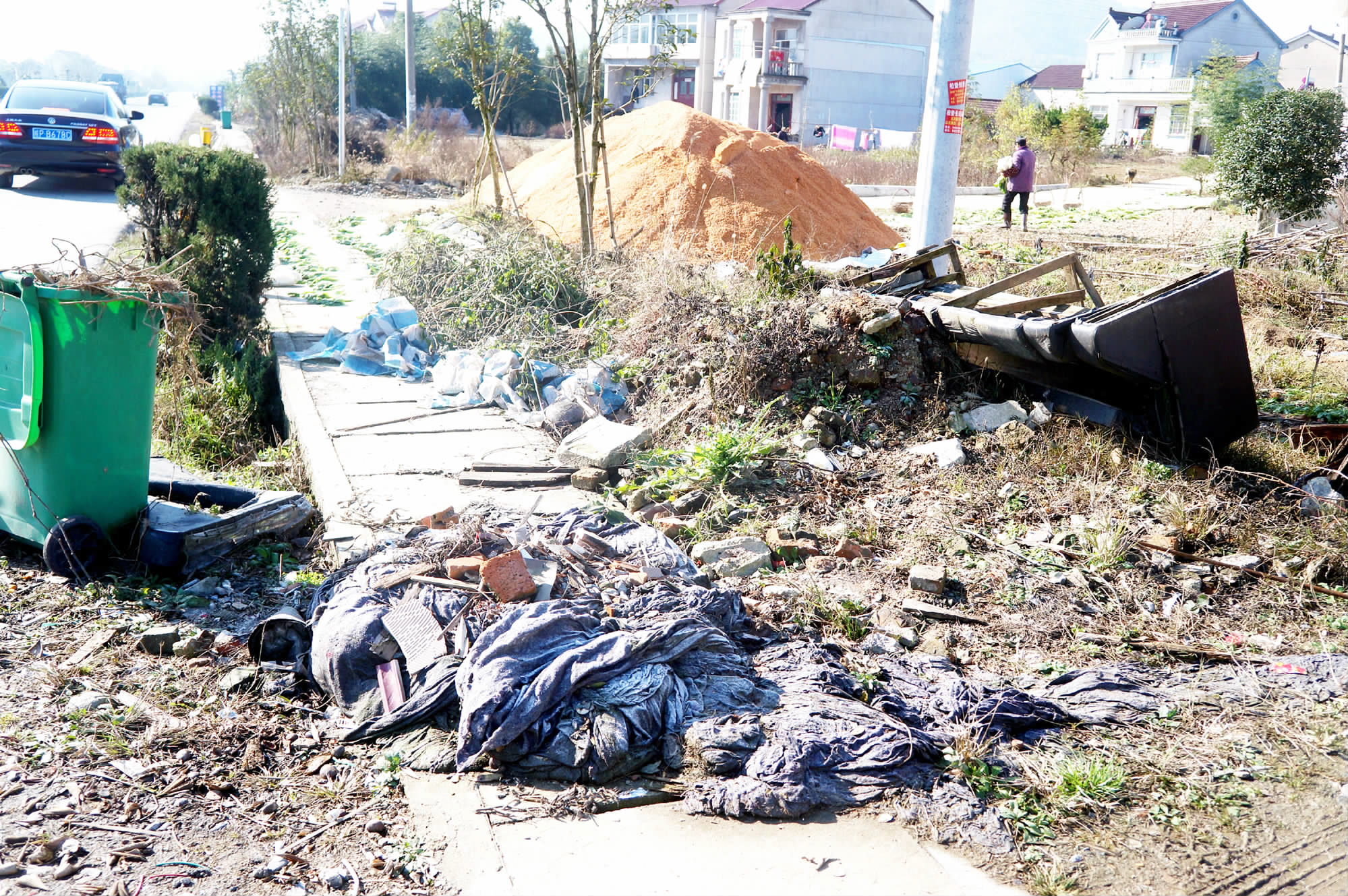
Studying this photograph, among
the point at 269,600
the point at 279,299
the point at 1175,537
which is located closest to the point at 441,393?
the point at 269,600

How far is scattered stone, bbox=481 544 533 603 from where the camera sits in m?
3.86

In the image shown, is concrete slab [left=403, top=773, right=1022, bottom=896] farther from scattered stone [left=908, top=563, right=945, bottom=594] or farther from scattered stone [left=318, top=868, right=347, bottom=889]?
scattered stone [left=908, top=563, right=945, bottom=594]

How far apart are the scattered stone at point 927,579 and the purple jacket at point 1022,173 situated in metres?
12.8

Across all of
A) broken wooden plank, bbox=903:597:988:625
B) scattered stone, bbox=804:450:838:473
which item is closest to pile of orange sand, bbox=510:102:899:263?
scattered stone, bbox=804:450:838:473

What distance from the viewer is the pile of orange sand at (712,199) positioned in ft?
34.4

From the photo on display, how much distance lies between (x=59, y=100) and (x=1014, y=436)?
53.9 feet

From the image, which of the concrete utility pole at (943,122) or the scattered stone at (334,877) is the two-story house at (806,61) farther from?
the scattered stone at (334,877)

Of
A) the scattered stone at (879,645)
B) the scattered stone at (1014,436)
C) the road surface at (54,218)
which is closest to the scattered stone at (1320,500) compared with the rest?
the scattered stone at (1014,436)

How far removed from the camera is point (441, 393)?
7289 mm

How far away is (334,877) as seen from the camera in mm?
2799

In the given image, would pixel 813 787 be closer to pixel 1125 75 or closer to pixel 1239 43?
pixel 1125 75

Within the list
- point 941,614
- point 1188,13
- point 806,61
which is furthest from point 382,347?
point 1188,13

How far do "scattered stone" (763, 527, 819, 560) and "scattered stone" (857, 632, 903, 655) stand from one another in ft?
2.47

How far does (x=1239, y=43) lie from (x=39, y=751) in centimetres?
6994
